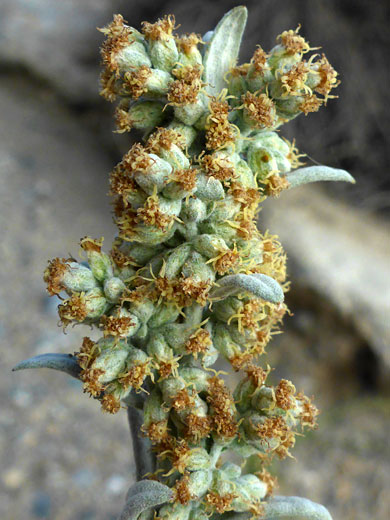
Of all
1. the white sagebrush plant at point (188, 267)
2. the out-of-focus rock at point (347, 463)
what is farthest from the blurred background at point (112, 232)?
the white sagebrush plant at point (188, 267)

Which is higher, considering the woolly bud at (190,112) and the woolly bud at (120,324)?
the woolly bud at (190,112)

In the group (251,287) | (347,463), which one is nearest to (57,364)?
(251,287)

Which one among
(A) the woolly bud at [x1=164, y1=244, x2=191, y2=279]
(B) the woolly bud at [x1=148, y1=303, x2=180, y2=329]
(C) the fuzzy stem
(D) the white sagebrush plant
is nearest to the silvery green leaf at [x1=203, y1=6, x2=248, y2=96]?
(D) the white sagebrush plant

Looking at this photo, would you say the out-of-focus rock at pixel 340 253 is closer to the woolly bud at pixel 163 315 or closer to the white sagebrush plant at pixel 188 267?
the white sagebrush plant at pixel 188 267

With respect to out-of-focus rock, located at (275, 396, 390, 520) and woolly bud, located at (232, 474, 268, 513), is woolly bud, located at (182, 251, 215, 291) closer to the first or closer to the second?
woolly bud, located at (232, 474, 268, 513)

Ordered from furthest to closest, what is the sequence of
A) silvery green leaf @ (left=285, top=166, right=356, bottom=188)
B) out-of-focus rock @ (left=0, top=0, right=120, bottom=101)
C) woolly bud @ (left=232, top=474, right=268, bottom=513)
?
out-of-focus rock @ (left=0, top=0, right=120, bottom=101) → silvery green leaf @ (left=285, top=166, right=356, bottom=188) → woolly bud @ (left=232, top=474, right=268, bottom=513)

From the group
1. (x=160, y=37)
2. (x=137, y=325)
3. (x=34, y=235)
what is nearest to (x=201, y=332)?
(x=137, y=325)
